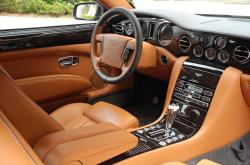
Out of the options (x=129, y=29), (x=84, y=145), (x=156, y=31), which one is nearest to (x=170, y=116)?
(x=84, y=145)

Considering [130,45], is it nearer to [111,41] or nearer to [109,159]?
[111,41]

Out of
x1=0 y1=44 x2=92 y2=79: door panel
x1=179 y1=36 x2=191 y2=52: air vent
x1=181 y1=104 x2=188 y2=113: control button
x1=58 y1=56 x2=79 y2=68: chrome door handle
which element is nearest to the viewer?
x1=181 y1=104 x2=188 y2=113: control button

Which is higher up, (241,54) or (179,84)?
(241,54)

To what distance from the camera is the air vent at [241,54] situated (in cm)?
175

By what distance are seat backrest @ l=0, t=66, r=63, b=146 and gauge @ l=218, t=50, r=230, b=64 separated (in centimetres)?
102

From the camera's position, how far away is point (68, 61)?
2457 mm

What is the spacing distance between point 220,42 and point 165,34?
1.51 ft

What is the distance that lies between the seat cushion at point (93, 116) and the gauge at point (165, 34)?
22.3 inches

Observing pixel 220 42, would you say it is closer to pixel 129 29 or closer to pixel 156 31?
pixel 156 31

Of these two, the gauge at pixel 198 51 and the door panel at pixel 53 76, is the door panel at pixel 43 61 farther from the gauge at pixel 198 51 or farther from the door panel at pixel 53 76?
the gauge at pixel 198 51

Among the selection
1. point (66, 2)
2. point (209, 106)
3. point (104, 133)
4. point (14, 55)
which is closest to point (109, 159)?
point (104, 133)

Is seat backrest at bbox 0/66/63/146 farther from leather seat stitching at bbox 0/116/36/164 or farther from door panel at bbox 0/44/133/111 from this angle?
door panel at bbox 0/44/133/111

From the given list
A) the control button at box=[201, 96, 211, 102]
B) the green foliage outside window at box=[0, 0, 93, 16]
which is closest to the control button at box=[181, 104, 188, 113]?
the control button at box=[201, 96, 211, 102]

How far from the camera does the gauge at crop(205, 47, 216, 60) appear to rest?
1914 mm
